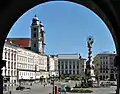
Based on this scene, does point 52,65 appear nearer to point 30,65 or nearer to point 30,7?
point 30,65

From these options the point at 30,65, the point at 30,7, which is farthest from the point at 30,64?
the point at 30,7

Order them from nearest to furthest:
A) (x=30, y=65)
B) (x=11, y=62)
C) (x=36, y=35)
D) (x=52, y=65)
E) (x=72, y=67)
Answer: (x=11, y=62), (x=30, y=65), (x=36, y=35), (x=52, y=65), (x=72, y=67)

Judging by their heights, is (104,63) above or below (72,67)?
above

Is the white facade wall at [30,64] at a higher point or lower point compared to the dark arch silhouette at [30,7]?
higher

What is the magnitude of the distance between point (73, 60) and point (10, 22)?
19029 centimetres

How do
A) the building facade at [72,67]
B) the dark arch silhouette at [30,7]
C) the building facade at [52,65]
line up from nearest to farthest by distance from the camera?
the dark arch silhouette at [30,7], the building facade at [52,65], the building facade at [72,67]

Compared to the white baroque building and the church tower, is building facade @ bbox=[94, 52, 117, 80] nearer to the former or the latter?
the white baroque building

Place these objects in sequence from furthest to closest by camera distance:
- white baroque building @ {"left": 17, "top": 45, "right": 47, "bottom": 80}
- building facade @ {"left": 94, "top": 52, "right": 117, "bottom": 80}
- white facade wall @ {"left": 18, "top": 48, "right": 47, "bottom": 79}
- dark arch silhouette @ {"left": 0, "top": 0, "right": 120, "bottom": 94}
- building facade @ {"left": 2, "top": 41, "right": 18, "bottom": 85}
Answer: building facade @ {"left": 94, "top": 52, "right": 117, "bottom": 80}
white facade wall @ {"left": 18, "top": 48, "right": 47, "bottom": 79}
white baroque building @ {"left": 17, "top": 45, "right": 47, "bottom": 80}
building facade @ {"left": 2, "top": 41, "right": 18, "bottom": 85}
dark arch silhouette @ {"left": 0, "top": 0, "right": 120, "bottom": 94}

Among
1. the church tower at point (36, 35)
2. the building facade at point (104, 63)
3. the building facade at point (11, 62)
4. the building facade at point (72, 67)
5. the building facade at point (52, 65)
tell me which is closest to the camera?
the building facade at point (11, 62)

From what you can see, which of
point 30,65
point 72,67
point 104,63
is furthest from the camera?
point 72,67

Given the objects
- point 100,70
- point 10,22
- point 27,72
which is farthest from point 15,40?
point 10,22

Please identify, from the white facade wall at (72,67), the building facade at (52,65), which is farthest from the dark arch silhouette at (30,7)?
the white facade wall at (72,67)

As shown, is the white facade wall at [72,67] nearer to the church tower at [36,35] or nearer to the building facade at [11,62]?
the church tower at [36,35]

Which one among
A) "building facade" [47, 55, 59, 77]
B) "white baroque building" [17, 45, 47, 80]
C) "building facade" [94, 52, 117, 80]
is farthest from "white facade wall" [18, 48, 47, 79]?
"building facade" [94, 52, 117, 80]
